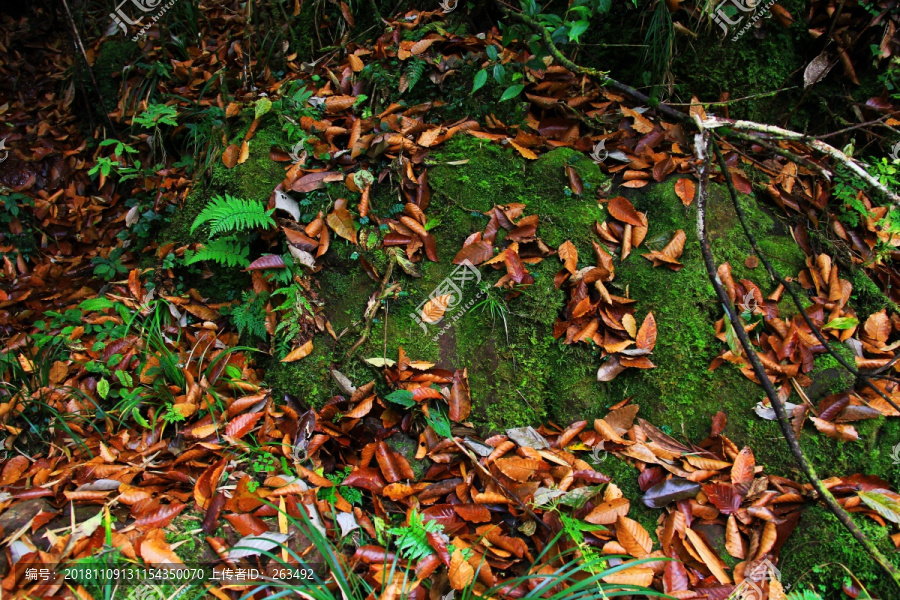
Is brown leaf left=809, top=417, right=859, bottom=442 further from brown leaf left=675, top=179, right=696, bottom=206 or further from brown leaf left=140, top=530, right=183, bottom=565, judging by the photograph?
brown leaf left=140, top=530, right=183, bottom=565

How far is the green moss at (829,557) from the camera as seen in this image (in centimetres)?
216

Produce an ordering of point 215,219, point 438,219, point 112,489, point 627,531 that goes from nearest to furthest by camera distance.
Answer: point 627,531
point 112,489
point 215,219
point 438,219

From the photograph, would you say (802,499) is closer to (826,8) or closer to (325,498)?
(325,498)

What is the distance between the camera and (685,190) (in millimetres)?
2973

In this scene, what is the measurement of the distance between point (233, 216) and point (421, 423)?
160cm

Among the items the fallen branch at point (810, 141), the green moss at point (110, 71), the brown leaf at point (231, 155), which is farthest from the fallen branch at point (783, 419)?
the green moss at point (110, 71)

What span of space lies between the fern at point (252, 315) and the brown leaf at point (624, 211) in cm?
218

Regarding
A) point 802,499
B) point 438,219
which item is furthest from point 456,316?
point 802,499

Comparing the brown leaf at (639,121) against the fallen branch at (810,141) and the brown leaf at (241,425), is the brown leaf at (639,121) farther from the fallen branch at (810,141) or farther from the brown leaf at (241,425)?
the brown leaf at (241,425)

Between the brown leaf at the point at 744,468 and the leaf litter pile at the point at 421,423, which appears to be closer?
the leaf litter pile at the point at 421,423

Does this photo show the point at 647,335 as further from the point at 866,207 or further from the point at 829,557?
the point at 866,207

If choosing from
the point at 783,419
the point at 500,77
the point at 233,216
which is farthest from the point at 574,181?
the point at 233,216

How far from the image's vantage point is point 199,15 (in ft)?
15.4

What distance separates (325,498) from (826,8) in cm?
420
